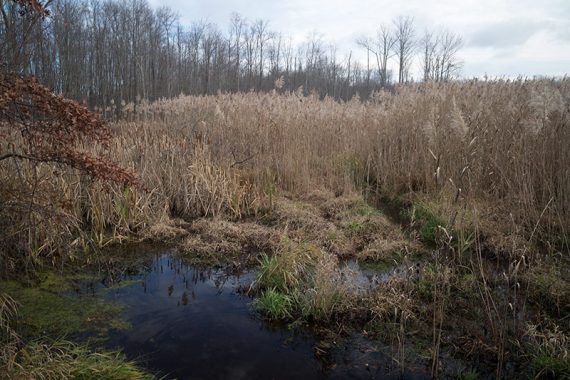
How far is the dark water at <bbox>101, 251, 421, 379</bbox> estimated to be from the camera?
2.66 meters

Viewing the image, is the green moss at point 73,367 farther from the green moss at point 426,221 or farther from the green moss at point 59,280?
the green moss at point 426,221

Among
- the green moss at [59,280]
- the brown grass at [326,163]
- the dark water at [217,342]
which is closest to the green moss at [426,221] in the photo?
the brown grass at [326,163]

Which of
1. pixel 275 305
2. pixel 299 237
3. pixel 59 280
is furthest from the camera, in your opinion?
pixel 299 237

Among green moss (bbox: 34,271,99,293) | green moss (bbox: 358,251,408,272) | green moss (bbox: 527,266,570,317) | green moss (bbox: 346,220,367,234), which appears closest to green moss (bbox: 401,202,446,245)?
green moss (bbox: 358,251,408,272)

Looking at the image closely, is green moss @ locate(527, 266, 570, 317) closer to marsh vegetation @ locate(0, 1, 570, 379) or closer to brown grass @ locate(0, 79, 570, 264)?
marsh vegetation @ locate(0, 1, 570, 379)

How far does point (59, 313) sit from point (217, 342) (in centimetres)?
147

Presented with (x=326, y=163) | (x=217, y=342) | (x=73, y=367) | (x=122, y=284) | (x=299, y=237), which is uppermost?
(x=326, y=163)

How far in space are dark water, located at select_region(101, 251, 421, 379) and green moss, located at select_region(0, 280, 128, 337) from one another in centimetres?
→ 15

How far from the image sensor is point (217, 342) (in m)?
2.98

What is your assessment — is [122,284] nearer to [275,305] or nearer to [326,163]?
[275,305]

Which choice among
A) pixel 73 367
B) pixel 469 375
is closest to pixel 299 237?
pixel 469 375

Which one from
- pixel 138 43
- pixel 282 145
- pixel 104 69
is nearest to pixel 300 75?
pixel 138 43

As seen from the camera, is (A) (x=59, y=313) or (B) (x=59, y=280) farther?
(B) (x=59, y=280)

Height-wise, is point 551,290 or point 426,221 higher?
point 426,221
